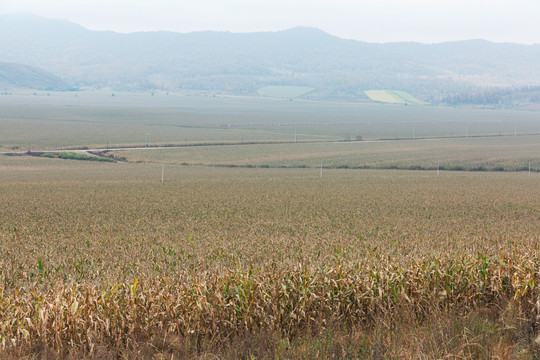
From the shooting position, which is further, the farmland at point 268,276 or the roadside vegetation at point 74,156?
the roadside vegetation at point 74,156

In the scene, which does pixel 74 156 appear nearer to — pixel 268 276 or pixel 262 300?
pixel 268 276

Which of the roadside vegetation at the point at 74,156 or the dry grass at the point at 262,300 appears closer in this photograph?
the dry grass at the point at 262,300

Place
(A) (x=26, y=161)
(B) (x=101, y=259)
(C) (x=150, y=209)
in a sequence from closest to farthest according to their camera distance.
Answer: (B) (x=101, y=259)
(C) (x=150, y=209)
(A) (x=26, y=161)

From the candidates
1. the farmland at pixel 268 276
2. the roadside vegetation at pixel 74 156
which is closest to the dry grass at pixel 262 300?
the farmland at pixel 268 276

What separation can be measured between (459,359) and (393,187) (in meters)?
32.1

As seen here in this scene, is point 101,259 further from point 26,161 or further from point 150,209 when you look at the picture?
point 26,161

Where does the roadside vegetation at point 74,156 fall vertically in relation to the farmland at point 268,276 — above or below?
below

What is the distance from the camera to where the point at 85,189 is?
3431cm

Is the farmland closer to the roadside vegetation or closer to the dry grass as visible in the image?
the dry grass

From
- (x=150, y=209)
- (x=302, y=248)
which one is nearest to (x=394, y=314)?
(x=302, y=248)

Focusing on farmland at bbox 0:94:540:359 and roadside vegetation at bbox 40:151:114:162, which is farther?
roadside vegetation at bbox 40:151:114:162

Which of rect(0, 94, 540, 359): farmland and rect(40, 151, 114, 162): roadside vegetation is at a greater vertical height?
rect(0, 94, 540, 359): farmland

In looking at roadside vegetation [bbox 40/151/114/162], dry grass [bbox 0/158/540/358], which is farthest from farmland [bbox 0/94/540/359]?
roadside vegetation [bbox 40/151/114/162]

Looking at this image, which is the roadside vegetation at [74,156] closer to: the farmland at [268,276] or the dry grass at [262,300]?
the farmland at [268,276]
